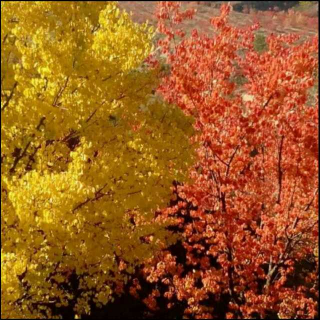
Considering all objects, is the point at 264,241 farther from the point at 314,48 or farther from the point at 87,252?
the point at 87,252

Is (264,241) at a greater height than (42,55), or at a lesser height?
lesser

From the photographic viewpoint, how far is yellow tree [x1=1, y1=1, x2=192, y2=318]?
5.99 meters

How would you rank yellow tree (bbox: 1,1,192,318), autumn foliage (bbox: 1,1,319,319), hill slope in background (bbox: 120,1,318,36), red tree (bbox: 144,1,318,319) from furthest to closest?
1. hill slope in background (bbox: 120,1,318,36)
2. red tree (bbox: 144,1,318,319)
3. autumn foliage (bbox: 1,1,319,319)
4. yellow tree (bbox: 1,1,192,318)

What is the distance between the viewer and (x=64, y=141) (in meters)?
7.80

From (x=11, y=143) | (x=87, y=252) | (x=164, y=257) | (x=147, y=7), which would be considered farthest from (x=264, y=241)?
(x=147, y=7)

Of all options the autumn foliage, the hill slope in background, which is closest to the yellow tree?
the autumn foliage

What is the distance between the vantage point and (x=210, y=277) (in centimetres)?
1193

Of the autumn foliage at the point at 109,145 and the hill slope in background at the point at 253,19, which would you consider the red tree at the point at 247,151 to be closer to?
the autumn foliage at the point at 109,145

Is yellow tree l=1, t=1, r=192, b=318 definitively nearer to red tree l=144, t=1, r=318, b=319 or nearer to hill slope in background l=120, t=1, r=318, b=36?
red tree l=144, t=1, r=318, b=319

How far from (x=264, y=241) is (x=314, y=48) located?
226 inches

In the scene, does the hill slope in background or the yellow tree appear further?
the hill slope in background

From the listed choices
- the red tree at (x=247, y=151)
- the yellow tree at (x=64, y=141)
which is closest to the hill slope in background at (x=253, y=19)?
the red tree at (x=247, y=151)

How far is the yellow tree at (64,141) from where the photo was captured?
19.7 ft

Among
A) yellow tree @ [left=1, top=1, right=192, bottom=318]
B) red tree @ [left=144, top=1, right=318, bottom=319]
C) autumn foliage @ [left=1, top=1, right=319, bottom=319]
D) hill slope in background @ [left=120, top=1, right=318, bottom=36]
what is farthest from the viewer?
hill slope in background @ [left=120, top=1, right=318, bottom=36]
